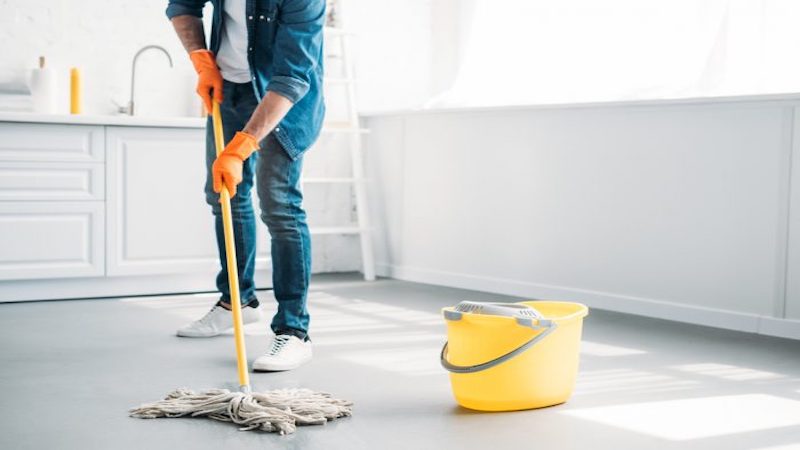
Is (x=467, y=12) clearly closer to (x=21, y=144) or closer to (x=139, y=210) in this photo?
(x=139, y=210)

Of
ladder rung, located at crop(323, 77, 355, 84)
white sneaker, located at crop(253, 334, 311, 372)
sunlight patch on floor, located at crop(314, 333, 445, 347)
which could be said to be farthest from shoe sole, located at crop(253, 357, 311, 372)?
ladder rung, located at crop(323, 77, 355, 84)

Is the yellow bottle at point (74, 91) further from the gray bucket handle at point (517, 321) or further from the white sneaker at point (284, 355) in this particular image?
the gray bucket handle at point (517, 321)

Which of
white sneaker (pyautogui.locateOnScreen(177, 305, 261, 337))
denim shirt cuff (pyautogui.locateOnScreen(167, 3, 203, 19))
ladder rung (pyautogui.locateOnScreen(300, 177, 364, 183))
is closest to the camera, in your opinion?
denim shirt cuff (pyautogui.locateOnScreen(167, 3, 203, 19))

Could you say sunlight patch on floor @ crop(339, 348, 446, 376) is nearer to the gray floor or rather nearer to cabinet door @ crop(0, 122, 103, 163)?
the gray floor

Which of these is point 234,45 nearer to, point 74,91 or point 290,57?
point 290,57

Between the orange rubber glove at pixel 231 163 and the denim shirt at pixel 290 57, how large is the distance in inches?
7.2

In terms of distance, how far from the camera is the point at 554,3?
437cm

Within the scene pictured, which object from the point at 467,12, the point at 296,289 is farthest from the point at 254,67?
the point at 467,12

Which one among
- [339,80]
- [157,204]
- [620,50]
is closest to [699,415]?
[620,50]

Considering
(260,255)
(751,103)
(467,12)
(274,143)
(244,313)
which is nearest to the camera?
(274,143)

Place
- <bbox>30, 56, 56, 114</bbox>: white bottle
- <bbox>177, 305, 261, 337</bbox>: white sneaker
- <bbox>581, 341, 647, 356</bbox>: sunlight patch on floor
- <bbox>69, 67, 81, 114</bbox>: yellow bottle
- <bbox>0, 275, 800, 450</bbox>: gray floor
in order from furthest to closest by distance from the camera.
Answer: <bbox>69, 67, 81, 114</bbox>: yellow bottle, <bbox>30, 56, 56, 114</bbox>: white bottle, <bbox>177, 305, 261, 337</bbox>: white sneaker, <bbox>581, 341, 647, 356</bbox>: sunlight patch on floor, <bbox>0, 275, 800, 450</bbox>: gray floor

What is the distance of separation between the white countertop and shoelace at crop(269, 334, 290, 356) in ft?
5.35

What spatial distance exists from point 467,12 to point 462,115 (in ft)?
2.08

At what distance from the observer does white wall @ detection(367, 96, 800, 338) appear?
3.41 meters
